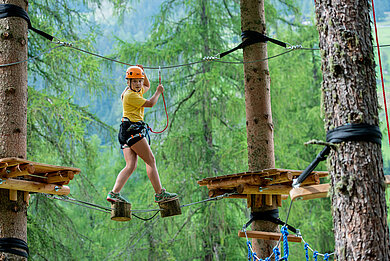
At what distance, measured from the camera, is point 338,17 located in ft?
11.6

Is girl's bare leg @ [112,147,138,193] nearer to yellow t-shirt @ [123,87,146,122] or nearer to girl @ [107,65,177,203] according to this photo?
girl @ [107,65,177,203]

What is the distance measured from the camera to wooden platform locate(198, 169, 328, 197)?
16.7ft

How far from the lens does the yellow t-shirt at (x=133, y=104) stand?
5.32 m

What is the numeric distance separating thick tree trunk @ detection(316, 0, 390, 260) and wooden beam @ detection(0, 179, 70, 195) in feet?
9.20

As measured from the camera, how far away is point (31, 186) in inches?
189

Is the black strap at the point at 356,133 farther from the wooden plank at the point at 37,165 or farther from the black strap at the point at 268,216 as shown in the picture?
the wooden plank at the point at 37,165

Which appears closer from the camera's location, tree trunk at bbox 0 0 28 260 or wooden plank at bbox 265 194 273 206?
tree trunk at bbox 0 0 28 260

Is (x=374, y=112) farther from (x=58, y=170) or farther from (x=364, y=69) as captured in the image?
(x=58, y=170)

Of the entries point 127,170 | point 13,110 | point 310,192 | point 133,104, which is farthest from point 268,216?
point 13,110

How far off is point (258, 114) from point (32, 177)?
2554 mm

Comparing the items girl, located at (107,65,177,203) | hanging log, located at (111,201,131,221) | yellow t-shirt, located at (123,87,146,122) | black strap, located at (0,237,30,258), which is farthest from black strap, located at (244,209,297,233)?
black strap, located at (0,237,30,258)

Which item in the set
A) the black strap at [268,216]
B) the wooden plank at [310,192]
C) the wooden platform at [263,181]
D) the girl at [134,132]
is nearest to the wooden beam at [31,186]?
the girl at [134,132]

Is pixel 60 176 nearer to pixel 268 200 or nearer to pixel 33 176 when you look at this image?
pixel 33 176

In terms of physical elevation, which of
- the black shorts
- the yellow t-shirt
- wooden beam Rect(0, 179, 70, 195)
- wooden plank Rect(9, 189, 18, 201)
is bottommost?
wooden plank Rect(9, 189, 18, 201)
